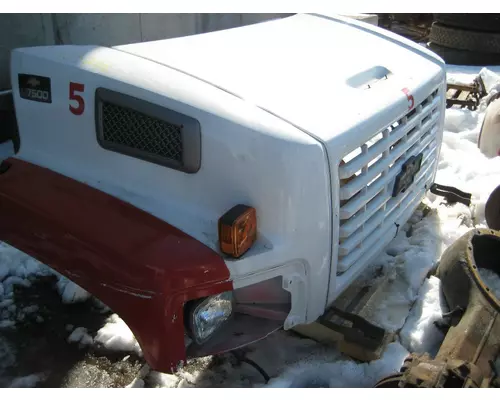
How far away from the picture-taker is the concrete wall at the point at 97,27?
13.9 ft

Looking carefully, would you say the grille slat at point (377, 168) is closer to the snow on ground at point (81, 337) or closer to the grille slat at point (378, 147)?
the grille slat at point (378, 147)

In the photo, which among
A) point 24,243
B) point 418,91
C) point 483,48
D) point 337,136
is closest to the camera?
point 337,136

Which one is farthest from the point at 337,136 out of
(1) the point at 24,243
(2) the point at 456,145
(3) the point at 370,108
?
(2) the point at 456,145

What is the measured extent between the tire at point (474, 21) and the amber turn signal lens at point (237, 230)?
7.39m

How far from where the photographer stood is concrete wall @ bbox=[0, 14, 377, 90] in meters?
4.23

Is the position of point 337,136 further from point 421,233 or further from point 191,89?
point 421,233

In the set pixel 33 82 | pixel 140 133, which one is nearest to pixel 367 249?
pixel 140 133

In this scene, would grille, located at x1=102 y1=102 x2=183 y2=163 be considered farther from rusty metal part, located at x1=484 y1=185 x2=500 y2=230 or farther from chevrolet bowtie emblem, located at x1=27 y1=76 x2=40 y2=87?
rusty metal part, located at x1=484 y1=185 x2=500 y2=230

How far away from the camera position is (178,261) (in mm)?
2082

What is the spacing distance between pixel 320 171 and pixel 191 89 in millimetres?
661

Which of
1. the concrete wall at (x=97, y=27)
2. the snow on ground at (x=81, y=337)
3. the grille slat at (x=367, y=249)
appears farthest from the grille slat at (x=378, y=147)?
the concrete wall at (x=97, y=27)

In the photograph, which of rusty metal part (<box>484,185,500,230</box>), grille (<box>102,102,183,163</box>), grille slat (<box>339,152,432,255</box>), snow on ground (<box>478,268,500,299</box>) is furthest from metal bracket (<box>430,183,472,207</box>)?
grille (<box>102,102,183,163</box>)

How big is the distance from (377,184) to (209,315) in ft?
3.53

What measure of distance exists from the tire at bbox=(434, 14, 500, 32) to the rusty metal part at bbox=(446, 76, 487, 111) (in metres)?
1.60
